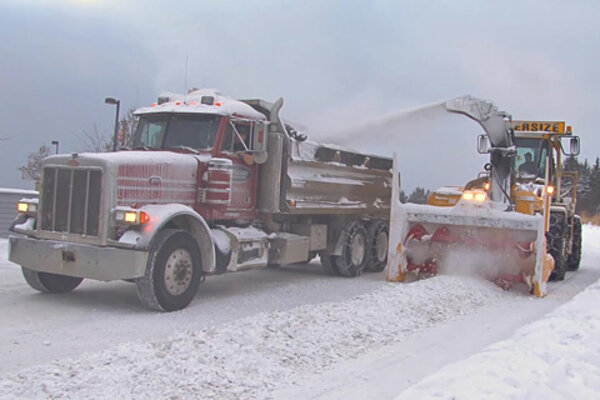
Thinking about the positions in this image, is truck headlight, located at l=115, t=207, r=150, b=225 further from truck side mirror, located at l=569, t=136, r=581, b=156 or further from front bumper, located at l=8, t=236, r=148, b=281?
truck side mirror, located at l=569, t=136, r=581, b=156

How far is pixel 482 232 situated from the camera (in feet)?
35.6

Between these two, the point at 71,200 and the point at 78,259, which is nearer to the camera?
the point at 78,259

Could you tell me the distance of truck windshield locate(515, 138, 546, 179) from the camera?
13.0 metres

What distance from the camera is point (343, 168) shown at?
1202 centimetres

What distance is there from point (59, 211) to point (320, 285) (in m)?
4.84

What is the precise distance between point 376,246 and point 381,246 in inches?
14.5

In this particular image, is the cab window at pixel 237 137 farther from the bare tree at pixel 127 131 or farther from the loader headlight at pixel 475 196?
the loader headlight at pixel 475 196

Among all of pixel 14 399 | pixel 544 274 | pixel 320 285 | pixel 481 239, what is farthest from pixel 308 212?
pixel 14 399

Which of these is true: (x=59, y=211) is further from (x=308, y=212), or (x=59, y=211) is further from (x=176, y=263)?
(x=308, y=212)

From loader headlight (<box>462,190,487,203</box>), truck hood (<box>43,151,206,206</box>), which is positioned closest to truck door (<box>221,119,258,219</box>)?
truck hood (<box>43,151,206,206</box>)

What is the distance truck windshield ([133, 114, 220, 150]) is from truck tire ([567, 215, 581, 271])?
32.3 feet

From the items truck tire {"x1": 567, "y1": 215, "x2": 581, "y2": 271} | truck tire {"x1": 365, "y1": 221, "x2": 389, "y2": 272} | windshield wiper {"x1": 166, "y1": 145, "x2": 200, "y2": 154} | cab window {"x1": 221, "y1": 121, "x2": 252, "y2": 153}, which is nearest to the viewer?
windshield wiper {"x1": 166, "y1": 145, "x2": 200, "y2": 154}

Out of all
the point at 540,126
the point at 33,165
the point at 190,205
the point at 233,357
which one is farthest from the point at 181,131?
the point at 33,165

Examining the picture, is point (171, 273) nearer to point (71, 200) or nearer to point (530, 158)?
point (71, 200)
